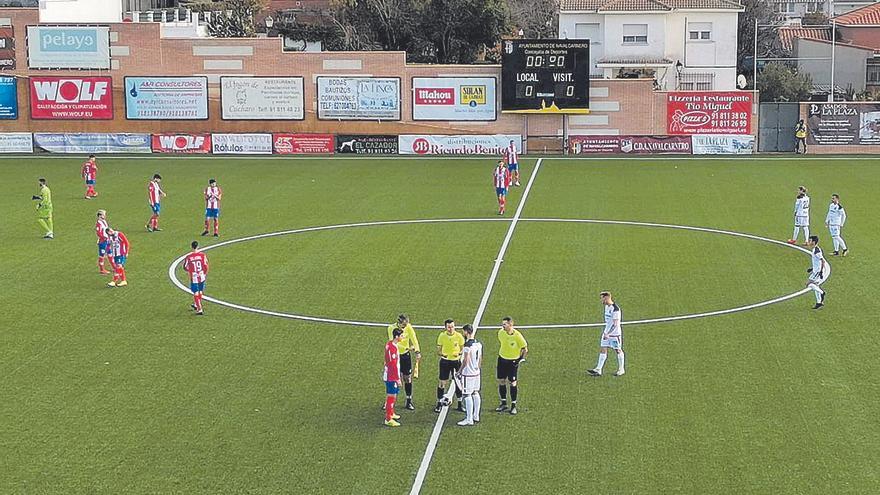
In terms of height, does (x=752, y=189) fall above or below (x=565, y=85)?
below

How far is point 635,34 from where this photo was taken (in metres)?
81.4

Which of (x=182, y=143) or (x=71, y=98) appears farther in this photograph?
(x=71, y=98)

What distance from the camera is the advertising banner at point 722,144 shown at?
63812mm

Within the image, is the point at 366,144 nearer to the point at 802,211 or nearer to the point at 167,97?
the point at 167,97

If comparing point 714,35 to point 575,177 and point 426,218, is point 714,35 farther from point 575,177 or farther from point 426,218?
point 426,218

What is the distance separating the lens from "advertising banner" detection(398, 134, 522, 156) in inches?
2525

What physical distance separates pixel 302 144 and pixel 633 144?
17.8 metres

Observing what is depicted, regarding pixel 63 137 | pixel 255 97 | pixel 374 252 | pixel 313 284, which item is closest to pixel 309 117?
pixel 255 97

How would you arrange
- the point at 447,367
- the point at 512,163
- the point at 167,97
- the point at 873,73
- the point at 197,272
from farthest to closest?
the point at 873,73 → the point at 167,97 → the point at 512,163 → the point at 197,272 → the point at 447,367

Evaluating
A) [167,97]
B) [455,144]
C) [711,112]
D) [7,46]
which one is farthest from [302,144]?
[711,112]

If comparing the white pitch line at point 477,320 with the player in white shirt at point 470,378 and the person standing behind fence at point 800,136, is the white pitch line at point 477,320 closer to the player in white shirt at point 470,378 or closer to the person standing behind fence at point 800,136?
the player in white shirt at point 470,378

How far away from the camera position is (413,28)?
82.5 m

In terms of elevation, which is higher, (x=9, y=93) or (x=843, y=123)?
(x=9, y=93)

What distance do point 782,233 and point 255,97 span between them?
119ft
